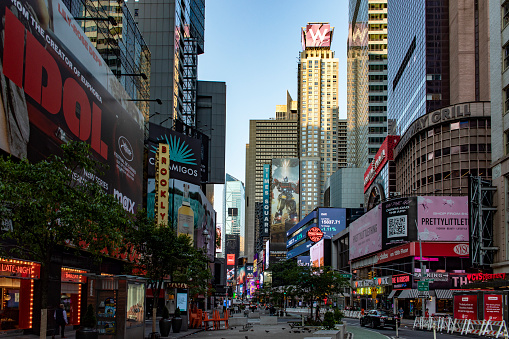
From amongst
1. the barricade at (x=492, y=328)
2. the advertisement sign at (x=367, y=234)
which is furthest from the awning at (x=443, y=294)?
the barricade at (x=492, y=328)

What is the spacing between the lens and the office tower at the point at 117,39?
4422 centimetres

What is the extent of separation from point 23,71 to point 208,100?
371 ft

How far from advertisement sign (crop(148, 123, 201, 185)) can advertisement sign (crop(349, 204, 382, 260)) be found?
35347mm

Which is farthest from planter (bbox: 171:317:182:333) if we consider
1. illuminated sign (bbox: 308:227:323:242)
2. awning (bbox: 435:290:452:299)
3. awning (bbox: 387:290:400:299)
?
illuminated sign (bbox: 308:227:323:242)

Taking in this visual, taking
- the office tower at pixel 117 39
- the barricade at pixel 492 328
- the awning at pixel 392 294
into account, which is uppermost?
the office tower at pixel 117 39

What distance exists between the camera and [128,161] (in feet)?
159

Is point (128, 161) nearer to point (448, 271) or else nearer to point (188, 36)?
point (448, 271)

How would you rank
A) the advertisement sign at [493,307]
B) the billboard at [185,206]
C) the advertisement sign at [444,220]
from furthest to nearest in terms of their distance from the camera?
the advertisement sign at [444,220], the billboard at [185,206], the advertisement sign at [493,307]

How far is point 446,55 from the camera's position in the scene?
393 feet

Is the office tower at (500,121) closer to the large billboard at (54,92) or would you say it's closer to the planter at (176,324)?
the planter at (176,324)

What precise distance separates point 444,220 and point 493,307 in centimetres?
4887

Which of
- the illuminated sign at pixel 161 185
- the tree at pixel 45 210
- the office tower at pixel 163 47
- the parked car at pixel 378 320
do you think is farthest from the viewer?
the office tower at pixel 163 47

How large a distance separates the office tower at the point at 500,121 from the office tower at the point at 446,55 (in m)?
60.4

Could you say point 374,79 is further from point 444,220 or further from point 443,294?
point 443,294
